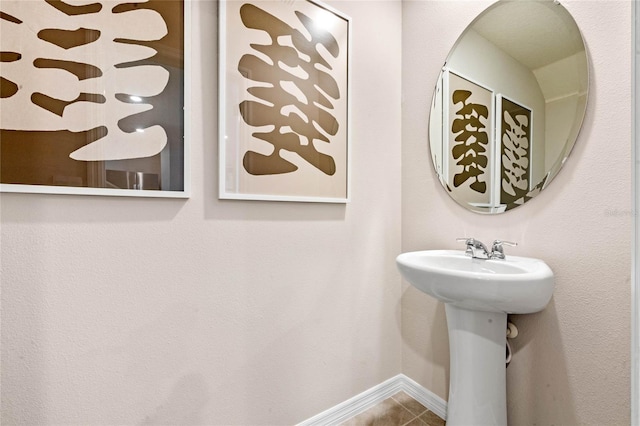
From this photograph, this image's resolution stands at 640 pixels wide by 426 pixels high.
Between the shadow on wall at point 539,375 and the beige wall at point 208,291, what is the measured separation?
1.91 ft

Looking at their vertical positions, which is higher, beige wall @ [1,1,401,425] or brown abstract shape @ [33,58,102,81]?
brown abstract shape @ [33,58,102,81]

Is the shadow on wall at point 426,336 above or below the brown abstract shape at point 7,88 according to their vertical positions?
below

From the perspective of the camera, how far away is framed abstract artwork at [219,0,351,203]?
108 centimetres

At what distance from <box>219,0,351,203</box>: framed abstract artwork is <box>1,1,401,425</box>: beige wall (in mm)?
61

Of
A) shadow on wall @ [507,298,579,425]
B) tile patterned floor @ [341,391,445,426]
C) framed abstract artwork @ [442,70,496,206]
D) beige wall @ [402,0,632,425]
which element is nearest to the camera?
beige wall @ [402,0,632,425]

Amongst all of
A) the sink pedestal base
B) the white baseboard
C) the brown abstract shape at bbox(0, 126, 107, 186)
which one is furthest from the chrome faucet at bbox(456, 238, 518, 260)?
the brown abstract shape at bbox(0, 126, 107, 186)

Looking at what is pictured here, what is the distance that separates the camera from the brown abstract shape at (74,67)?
799 millimetres

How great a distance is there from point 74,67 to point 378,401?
1844 millimetres

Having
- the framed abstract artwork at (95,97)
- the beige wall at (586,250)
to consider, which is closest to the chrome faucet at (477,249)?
the beige wall at (586,250)

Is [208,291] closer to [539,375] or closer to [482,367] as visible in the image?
[482,367]

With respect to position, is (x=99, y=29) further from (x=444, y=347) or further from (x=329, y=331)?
(x=444, y=347)

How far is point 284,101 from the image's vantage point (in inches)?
46.9

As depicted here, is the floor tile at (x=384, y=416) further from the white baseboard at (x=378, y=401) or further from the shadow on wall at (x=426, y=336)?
the shadow on wall at (x=426, y=336)

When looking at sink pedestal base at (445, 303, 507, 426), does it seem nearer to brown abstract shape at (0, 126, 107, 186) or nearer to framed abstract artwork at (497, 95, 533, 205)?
framed abstract artwork at (497, 95, 533, 205)
